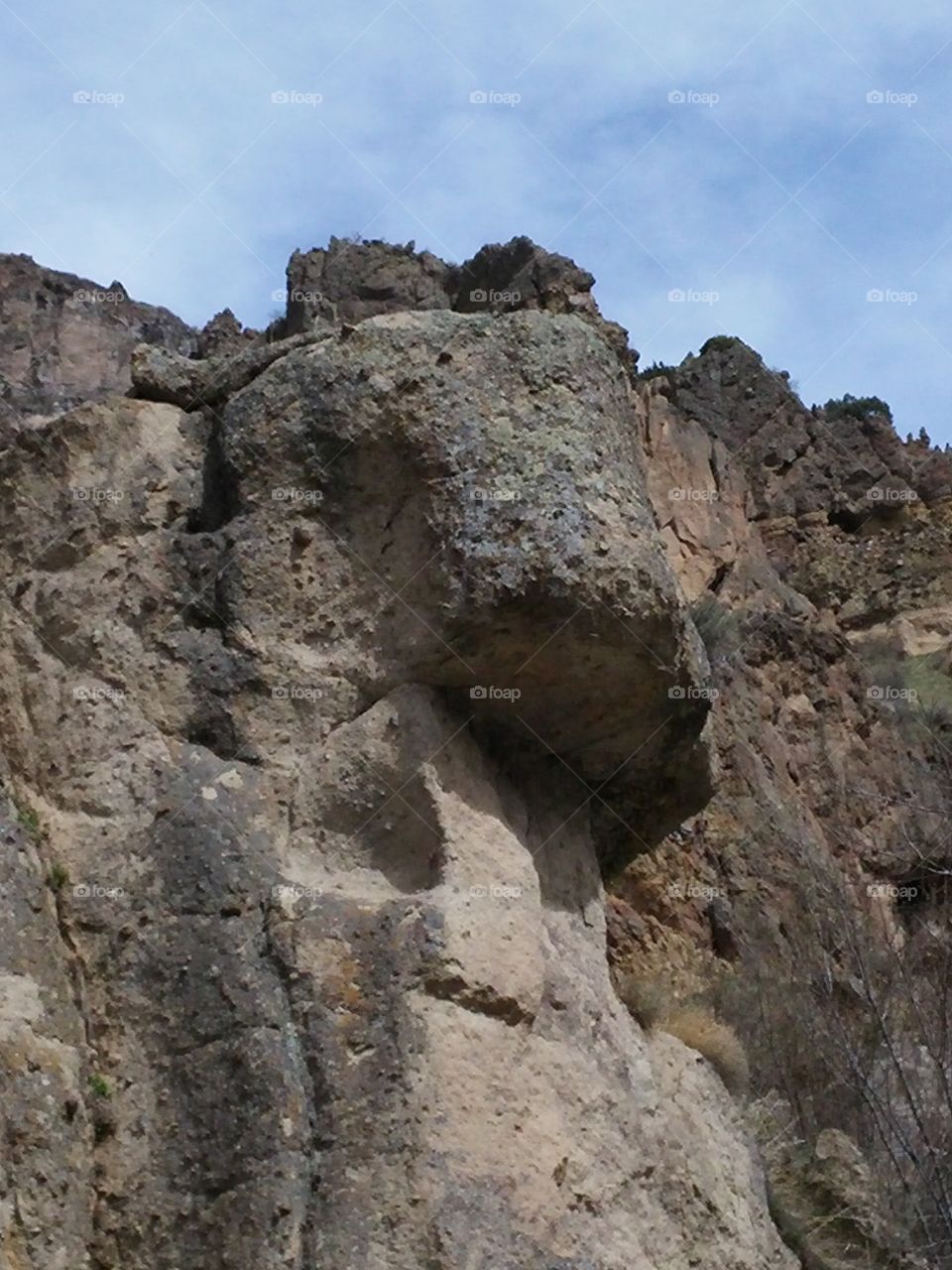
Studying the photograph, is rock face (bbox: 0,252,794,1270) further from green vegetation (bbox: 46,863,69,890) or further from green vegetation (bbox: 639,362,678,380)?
green vegetation (bbox: 639,362,678,380)

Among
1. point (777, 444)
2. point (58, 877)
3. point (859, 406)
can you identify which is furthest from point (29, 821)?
point (859, 406)

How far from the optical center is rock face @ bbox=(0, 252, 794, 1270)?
5.07 metres

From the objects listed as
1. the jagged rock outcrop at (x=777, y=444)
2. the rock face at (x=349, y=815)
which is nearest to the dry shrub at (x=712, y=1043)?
the rock face at (x=349, y=815)

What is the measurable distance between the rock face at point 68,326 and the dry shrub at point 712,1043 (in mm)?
36920

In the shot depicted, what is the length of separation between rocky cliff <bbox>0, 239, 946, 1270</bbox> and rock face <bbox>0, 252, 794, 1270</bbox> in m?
0.01

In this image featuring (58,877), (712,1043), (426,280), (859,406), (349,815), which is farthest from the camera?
(859,406)

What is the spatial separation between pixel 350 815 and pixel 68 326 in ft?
142

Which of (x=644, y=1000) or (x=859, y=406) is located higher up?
(x=859, y=406)

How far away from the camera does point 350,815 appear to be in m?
5.84

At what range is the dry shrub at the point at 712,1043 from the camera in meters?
7.01

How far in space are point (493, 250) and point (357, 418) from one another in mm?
21957

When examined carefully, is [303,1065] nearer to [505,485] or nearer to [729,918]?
[505,485]

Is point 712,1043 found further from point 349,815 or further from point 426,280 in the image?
point 426,280

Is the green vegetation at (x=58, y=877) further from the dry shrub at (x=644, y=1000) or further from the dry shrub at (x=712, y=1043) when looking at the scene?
the dry shrub at (x=712, y=1043)
